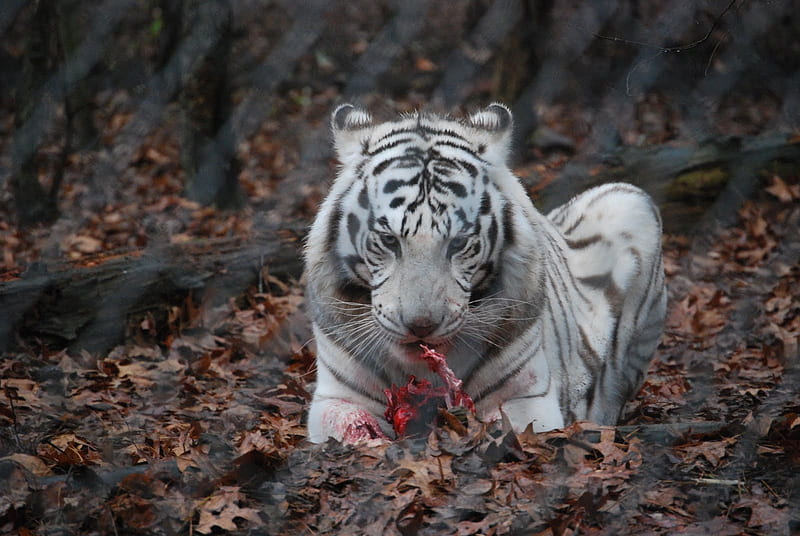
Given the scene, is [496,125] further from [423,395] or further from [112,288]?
[112,288]

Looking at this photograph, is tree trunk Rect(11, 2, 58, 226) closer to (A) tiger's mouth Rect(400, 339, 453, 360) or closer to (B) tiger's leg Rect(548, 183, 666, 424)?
(B) tiger's leg Rect(548, 183, 666, 424)

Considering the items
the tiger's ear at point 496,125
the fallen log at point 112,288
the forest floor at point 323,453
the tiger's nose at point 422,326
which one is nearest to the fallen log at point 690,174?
the forest floor at point 323,453

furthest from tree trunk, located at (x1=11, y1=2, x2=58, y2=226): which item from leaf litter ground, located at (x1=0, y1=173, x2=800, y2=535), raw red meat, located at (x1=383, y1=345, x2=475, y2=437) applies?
raw red meat, located at (x1=383, y1=345, x2=475, y2=437)

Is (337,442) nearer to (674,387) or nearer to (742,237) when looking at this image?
(674,387)

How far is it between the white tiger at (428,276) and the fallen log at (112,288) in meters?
1.66

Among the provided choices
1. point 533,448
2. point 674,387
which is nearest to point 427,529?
point 533,448

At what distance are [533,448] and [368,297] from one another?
0.80 metres

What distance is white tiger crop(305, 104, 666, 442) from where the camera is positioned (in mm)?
2902

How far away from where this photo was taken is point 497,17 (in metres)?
8.58

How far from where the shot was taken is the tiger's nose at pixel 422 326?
2.78 metres

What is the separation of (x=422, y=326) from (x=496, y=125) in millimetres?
933

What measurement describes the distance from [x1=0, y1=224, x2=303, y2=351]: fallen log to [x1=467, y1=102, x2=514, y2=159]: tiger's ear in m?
2.06

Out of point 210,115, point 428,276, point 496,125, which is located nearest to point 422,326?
point 428,276

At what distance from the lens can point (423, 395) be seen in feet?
10.1
